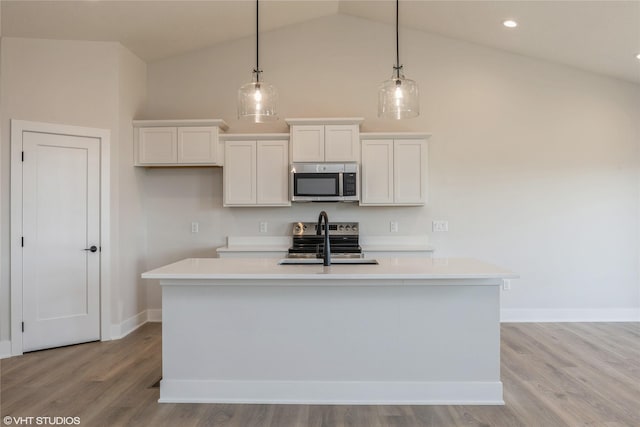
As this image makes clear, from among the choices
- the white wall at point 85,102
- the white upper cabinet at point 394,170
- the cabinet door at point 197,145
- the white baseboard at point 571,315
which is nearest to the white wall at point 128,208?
the white wall at point 85,102

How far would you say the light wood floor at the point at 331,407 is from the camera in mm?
2449

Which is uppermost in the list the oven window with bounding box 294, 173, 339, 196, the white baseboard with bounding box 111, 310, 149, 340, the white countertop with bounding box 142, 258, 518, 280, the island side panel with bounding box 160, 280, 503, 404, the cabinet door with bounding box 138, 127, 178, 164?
the cabinet door with bounding box 138, 127, 178, 164

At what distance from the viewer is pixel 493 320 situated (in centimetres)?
264

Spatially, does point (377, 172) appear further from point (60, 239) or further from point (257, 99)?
point (60, 239)

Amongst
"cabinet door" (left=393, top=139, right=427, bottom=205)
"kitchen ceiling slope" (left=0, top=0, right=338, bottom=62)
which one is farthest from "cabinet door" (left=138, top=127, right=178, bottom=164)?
"cabinet door" (left=393, top=139, right=427, bottom=205)

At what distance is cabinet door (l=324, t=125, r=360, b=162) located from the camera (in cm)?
446

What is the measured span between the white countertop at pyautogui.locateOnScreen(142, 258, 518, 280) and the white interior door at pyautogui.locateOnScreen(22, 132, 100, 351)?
1.67 m

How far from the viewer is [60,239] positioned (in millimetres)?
3902

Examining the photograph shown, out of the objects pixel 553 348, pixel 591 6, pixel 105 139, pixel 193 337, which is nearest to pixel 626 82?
pixel 591 6

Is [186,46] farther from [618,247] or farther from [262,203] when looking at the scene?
[618,247]

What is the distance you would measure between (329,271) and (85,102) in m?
3.06

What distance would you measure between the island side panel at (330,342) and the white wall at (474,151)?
219cm
